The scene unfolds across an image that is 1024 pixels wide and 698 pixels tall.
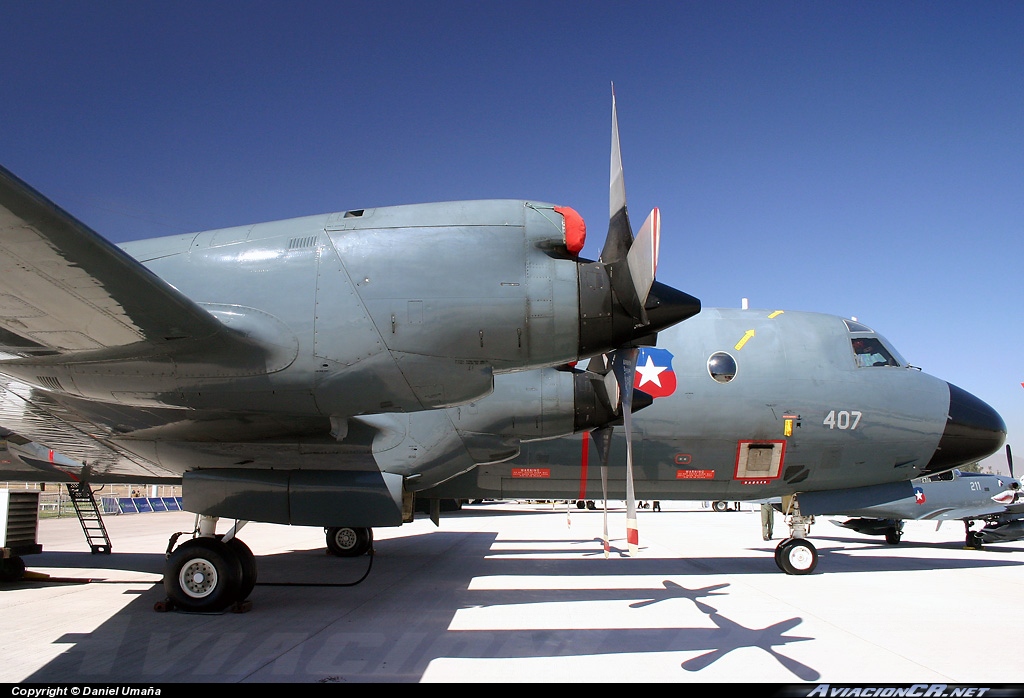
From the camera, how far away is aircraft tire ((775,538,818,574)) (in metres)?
9.96

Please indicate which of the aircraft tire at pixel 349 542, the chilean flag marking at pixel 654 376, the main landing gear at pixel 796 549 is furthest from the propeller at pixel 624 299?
the aircraft tire at pixel 349 542

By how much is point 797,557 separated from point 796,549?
4.9 inches

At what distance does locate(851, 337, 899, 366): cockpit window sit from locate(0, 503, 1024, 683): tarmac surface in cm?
345

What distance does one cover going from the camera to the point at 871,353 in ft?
33.4

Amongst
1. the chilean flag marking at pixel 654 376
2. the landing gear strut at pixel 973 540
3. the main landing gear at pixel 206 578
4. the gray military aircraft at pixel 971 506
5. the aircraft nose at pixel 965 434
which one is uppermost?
the chilean flag marking at pixel 654 376

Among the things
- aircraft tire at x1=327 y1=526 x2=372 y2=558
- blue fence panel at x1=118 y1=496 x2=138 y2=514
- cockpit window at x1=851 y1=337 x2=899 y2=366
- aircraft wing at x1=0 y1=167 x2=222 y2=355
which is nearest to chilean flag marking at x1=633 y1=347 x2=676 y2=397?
cockpit window at x1=851 y1=337 x2=899 y2=366

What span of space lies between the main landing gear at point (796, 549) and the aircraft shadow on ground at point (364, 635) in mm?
1041

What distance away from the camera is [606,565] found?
11.5 meters

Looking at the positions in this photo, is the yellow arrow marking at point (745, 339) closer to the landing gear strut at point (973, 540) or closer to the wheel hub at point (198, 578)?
the wheel hub at point (198, 578)

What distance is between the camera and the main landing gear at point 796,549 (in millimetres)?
9977

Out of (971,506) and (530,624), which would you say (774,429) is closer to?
(530,624)

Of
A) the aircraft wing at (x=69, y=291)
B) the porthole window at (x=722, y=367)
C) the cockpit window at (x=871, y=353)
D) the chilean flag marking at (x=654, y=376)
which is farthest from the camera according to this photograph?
the cockpit window at (x=871, y=353)

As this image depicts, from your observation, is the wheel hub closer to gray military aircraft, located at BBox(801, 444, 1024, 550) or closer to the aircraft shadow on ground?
the aircraft shadow on ground

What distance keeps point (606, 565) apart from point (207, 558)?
718 centimetres
